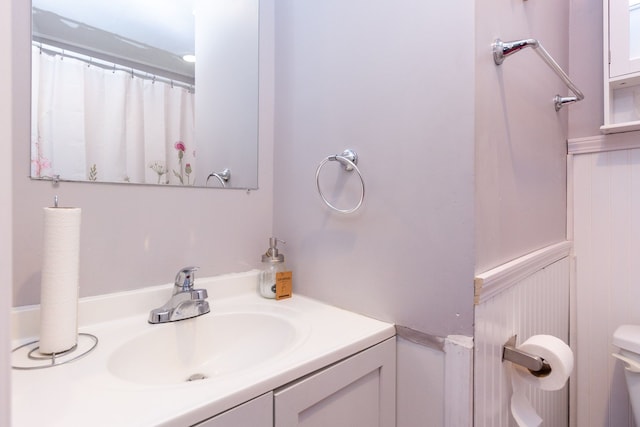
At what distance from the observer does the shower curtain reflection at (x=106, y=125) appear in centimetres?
75

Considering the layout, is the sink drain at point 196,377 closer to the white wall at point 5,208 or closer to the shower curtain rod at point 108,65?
the white wall at point 5,208

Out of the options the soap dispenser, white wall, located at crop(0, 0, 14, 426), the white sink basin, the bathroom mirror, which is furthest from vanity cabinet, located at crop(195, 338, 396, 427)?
the bathroom mirror

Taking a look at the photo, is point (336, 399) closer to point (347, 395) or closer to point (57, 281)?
point (347, 395)

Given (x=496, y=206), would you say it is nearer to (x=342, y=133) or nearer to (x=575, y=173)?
(x=342, y=133)

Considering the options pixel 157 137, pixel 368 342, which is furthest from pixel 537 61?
pixel 157 137

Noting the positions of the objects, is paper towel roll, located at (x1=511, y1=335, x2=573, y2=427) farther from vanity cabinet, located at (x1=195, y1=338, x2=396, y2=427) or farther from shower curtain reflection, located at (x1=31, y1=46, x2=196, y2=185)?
shower curtain reflection, located at (x1=31, y1=46, x2=196, y2=185)

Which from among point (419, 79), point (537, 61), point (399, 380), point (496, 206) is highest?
point (537, 61)

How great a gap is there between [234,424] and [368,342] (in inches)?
13.0

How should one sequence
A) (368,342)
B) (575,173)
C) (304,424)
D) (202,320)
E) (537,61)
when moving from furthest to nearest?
(575,173)
(537,61)
(202,320)
(368,342)
(304,424)

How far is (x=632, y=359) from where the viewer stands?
1003 millimetres

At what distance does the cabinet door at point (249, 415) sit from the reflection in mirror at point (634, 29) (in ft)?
5.14

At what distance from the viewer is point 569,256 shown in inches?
51.6

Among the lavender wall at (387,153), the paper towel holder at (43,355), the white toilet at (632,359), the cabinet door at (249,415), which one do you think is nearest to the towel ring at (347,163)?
the lavender wall at (387,153)

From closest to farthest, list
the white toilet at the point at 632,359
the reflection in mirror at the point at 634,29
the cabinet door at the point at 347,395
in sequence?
the cabinet door at the point at 347,395 < the white toilet at the point at 632,359 < the reflection in mirror at the point at 634,29
